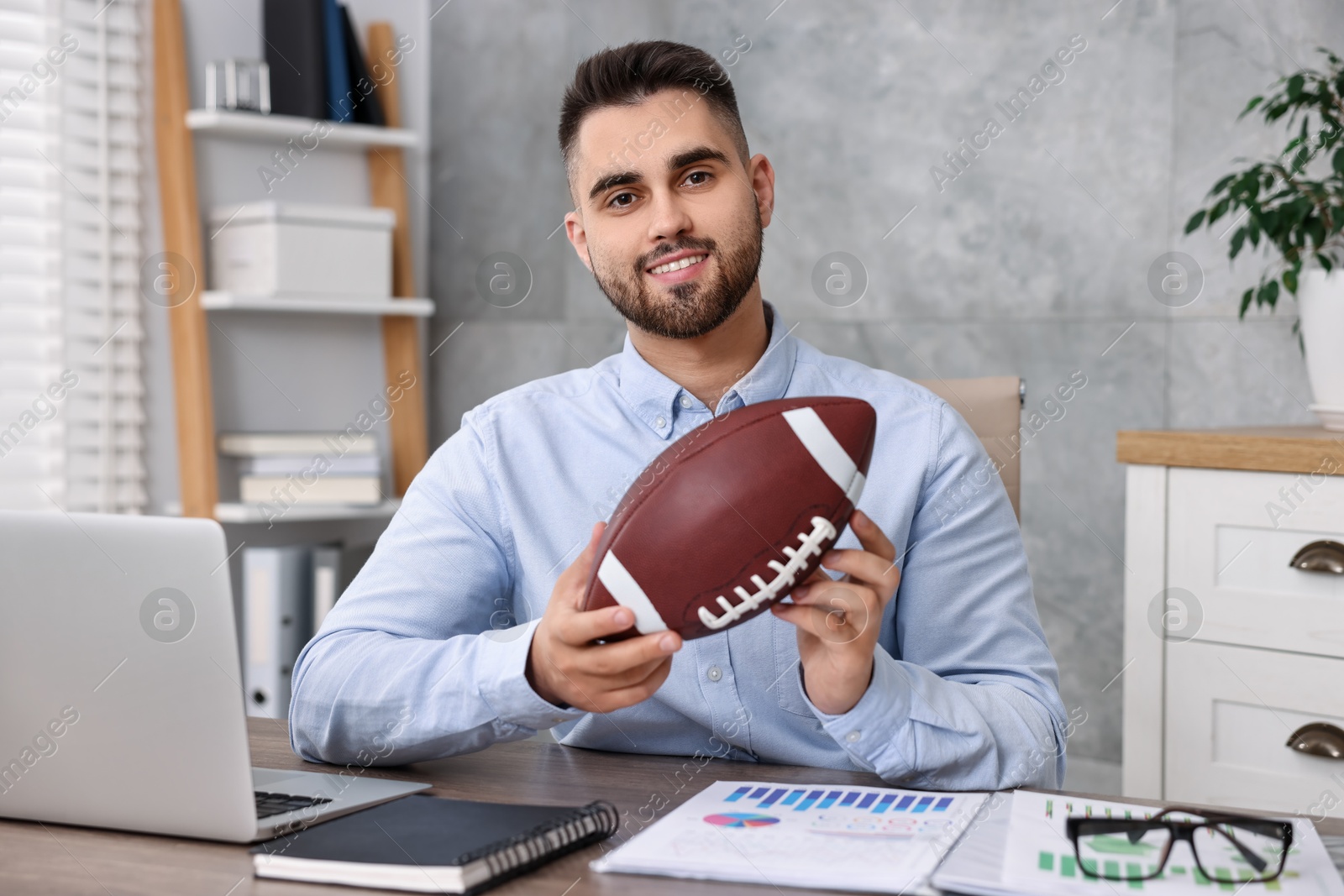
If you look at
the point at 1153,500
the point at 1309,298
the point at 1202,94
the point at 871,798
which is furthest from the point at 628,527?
the point at 1202,94

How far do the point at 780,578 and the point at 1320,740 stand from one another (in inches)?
44.2

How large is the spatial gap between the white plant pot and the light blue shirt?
809 millimetres

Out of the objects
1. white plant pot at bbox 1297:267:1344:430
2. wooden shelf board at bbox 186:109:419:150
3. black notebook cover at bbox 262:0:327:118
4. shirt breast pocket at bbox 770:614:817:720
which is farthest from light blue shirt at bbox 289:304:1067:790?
black notebook cover at bbox 262:0:327:118

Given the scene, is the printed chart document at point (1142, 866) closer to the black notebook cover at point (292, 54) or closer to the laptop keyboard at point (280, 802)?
the laptop keyboard at point (280, 802)

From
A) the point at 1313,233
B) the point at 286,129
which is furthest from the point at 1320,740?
the point at 286,129

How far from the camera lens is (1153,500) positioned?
5.93ft

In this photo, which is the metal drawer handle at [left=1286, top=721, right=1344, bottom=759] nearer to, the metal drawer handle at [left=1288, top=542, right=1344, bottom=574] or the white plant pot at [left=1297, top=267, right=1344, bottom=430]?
the metal drawer handle at [left=1288, top=542, right=1344, bottom=574]

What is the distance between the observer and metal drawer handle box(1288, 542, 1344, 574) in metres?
1.63

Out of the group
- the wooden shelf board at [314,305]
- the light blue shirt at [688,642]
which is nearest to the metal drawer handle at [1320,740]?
the light blue shirt at [688,642]

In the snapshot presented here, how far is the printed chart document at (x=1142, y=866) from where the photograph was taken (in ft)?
2.31

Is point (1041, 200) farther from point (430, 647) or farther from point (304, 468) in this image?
point (430, 647)

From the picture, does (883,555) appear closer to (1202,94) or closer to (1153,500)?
(1153,500)

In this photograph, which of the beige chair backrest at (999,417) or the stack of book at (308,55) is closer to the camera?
the beige chair backrest at (999,417)

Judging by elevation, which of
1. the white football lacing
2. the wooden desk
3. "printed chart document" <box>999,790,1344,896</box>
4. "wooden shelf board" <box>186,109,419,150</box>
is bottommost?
the wooden desk
